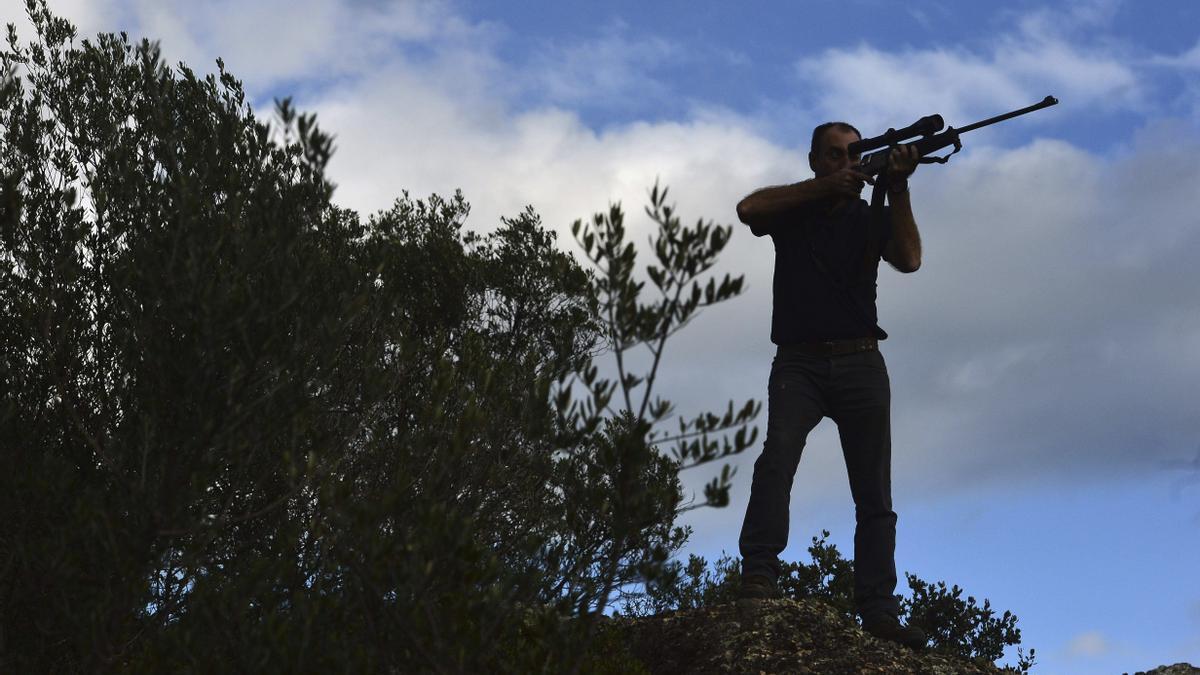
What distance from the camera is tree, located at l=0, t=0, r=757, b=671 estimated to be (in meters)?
5.37

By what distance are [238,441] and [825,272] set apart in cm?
438

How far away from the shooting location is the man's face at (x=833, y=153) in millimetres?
9172

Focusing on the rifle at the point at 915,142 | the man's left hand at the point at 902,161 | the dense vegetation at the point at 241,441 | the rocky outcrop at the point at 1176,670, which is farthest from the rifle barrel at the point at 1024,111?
the rocky outcrop at the point at 1176,670

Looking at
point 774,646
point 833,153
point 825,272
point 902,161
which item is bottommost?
point 774,646

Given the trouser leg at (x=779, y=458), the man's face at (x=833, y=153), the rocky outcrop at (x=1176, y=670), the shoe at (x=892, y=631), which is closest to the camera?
the trouser leg at (x=779, y=458)

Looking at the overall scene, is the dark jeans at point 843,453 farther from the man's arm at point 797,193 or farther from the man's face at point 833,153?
the man's face at point 833,153

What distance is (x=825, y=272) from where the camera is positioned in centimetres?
867

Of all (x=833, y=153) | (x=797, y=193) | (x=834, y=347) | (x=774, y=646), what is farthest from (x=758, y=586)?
(x=833, y=153)

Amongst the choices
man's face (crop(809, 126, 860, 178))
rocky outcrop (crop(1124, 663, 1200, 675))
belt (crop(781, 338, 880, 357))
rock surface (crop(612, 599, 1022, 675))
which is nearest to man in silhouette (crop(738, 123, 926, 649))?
belt (crop(781, 338, 880, 357))

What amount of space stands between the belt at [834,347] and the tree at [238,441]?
168 centimetres

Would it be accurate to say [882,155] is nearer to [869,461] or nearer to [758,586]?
[869,461]

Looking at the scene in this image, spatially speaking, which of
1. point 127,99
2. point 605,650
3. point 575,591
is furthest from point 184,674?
point 127,99

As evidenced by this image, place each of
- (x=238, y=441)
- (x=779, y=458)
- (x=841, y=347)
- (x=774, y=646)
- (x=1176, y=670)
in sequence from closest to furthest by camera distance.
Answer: (x=238, y=441), (x=779, y=458), (x=841, y=347), (x=774, y=646), (x=1176, y=670)

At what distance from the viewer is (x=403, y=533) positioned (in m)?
5.69
